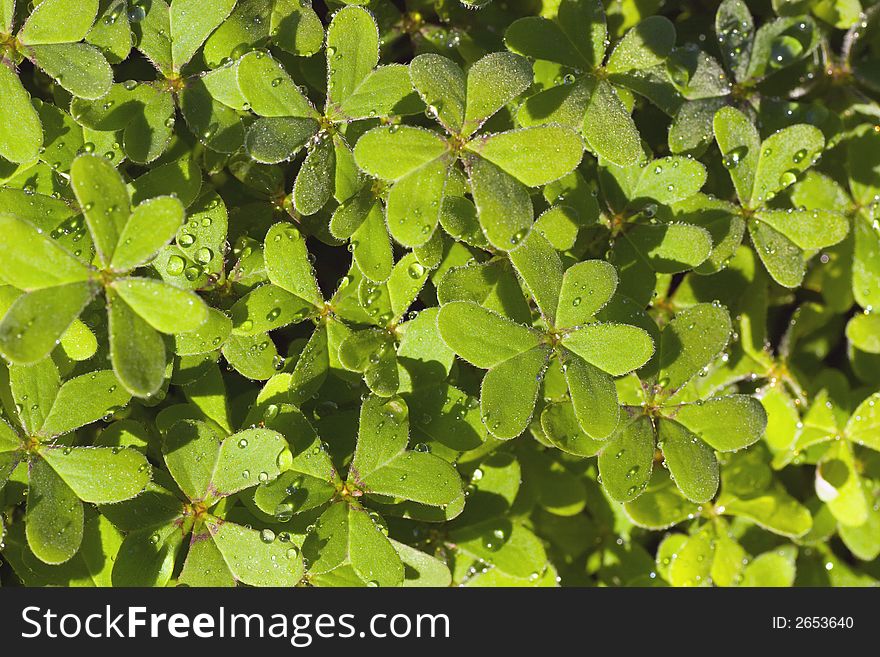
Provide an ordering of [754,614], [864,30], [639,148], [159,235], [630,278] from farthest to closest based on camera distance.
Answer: [864,30] < [754,614] < [630,278] < [639,148] < [159,235]

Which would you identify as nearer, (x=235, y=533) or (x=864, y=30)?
(x=235, y=533)

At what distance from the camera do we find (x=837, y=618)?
2211 mm

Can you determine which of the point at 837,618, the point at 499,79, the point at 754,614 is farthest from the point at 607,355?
the point at 837,618

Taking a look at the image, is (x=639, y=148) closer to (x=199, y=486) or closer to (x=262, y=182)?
(x=262, y=182)

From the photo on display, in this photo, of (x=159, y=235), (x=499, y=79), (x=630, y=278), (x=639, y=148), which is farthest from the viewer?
(x=630, y=278)

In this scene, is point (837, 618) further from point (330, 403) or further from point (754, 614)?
point (330, 403)

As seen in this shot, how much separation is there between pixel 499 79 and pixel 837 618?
5.59ft

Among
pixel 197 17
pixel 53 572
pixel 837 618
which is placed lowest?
pixel 837 618

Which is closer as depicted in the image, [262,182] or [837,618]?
[262,182]

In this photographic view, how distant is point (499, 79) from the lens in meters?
1.67

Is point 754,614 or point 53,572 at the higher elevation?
point 53,572

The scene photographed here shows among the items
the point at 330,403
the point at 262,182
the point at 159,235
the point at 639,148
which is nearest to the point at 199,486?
the point at 330,403

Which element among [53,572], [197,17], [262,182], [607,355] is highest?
[197,17]

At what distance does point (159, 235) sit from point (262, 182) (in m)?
0.47
